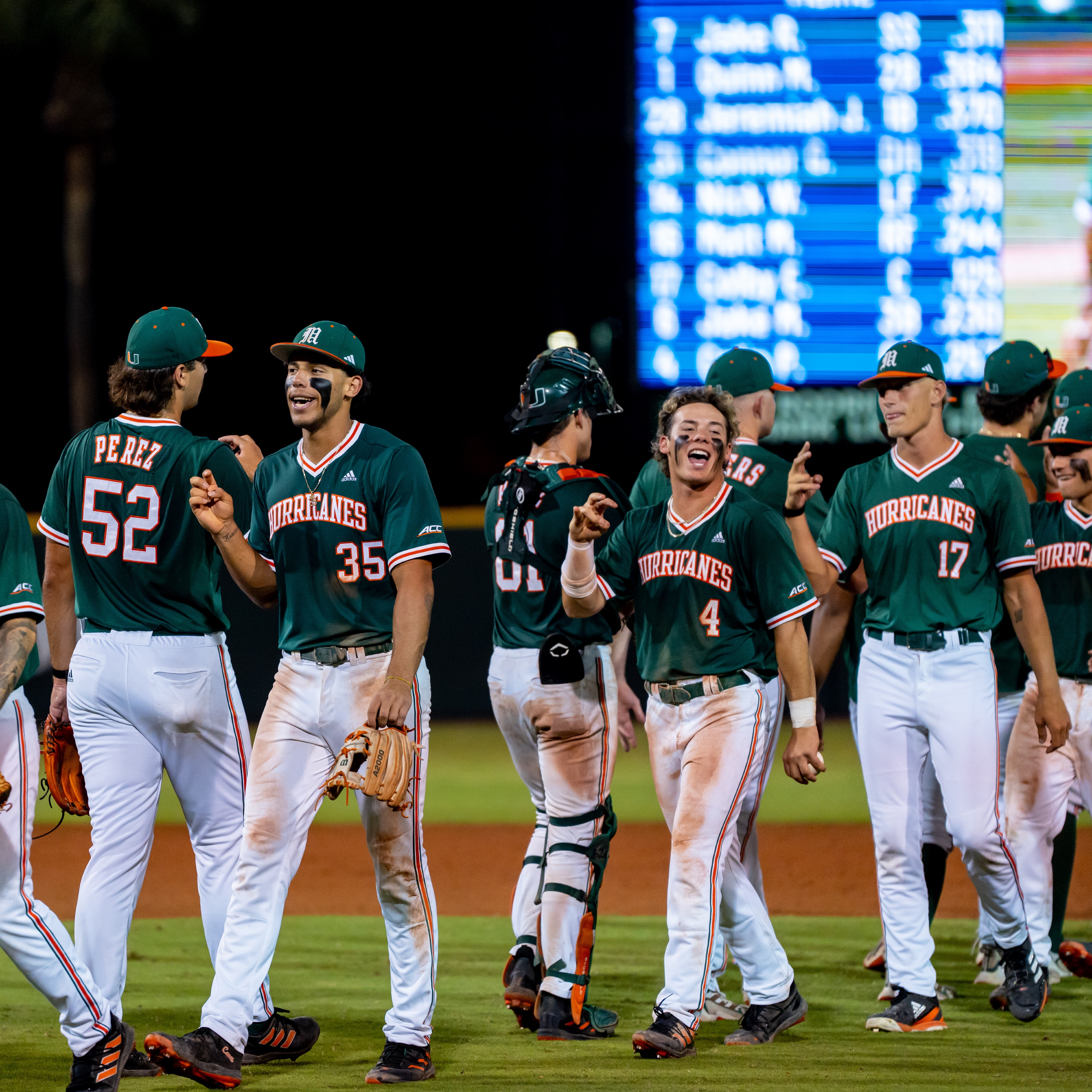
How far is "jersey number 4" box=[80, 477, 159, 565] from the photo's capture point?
414 cm

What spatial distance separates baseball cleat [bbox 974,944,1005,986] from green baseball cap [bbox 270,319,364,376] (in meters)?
3.10

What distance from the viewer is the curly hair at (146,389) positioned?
4.25 metres

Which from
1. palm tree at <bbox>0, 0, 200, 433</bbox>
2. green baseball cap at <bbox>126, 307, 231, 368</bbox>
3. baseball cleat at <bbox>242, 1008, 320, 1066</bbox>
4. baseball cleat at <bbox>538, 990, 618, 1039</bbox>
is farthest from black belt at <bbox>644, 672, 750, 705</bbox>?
palm tree at <bbox>0, 0, 200, 433</bbox>

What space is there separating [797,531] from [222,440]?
1.86 meters

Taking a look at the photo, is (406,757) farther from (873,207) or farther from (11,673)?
(873,207)

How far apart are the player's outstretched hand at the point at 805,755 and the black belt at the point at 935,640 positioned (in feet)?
1.85

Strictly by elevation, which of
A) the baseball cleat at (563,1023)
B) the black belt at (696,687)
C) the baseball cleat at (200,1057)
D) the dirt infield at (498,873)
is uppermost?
the black belt at (696,687)

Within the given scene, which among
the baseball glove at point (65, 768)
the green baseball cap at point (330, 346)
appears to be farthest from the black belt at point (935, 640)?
the baseball glove at point (65, 768)

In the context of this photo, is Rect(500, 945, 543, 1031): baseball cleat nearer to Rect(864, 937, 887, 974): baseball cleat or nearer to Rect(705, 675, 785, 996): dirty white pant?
Rect(705, 675, 785, 996): dirty white pant

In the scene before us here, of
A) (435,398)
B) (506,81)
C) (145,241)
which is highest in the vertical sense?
(506,81)

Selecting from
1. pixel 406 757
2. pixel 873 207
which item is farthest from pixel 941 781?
pixel 873 207

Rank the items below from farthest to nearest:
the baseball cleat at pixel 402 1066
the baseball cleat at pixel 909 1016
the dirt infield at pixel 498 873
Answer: the dirt infield at pixel 498 873, the baseball cleat at pixel 909 1016, the baseball cleat at pixel 402 1066

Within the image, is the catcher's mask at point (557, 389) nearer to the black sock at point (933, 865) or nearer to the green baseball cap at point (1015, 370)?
the green baseball cap at point (1015, 370)

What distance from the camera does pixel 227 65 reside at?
20.5 m
